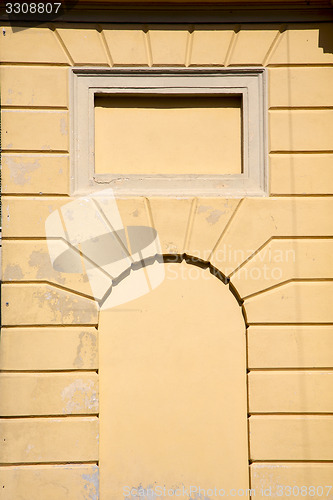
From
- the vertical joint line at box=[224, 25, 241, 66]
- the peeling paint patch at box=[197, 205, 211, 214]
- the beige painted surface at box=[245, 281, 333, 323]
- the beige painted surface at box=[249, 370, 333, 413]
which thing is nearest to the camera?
the beige painted surface at box=[249, 370, 333, 413]

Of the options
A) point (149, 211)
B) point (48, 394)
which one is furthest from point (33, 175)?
point (48, 394)

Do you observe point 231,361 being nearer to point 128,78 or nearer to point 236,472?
point 236,472

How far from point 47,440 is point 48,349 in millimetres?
832

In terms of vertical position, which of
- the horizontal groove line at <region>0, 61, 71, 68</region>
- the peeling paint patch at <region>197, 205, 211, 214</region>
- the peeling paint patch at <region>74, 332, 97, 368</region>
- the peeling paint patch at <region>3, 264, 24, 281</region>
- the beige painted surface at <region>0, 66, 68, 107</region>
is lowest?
the peeling paint patch at <region>74, 332, 97, 368</region>

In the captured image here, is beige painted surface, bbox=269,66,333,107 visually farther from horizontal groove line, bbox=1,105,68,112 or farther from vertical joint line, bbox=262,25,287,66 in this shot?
Answer: horizontal groove line, bbox=1,105,68,112

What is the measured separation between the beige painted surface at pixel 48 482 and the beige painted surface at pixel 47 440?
3.5 inches

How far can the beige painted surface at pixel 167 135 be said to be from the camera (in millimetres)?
6398

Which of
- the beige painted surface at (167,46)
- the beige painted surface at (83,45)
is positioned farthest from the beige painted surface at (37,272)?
the beige painted surface at (167,46)

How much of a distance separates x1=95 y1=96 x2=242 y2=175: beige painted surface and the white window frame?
0.09 meters

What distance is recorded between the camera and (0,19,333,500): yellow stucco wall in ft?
19.7

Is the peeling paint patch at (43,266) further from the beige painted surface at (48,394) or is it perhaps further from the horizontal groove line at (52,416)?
the horizontal groove line at (52,416)

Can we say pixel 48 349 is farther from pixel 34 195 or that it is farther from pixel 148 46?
pixel 148 46

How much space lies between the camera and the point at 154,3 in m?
6.39

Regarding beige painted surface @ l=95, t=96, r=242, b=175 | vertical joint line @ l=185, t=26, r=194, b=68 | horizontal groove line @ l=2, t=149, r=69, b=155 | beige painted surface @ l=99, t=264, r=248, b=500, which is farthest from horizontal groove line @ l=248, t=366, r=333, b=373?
vertical joint line @ l=185, t=26, r=194, b=68
